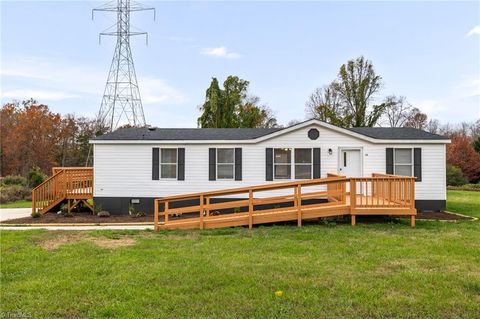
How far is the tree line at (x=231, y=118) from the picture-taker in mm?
28594

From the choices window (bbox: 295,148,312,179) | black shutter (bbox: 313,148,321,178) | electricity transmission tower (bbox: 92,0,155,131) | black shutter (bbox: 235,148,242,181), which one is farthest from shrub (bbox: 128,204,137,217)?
electricity transmission tower (bbox: 92,0,155,131)

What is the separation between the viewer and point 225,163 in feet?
42.0

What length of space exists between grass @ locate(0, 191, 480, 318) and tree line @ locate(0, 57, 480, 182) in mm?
22562

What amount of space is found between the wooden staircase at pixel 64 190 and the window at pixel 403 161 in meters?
11.7

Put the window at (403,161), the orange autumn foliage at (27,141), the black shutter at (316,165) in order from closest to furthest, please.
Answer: the window at (403,161) < the black shutter at (316,165) < the orange autumn foliage at (27,141)

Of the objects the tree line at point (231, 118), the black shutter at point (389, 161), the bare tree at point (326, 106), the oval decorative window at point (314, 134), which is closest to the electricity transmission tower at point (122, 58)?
the tree line at point (231, 118)

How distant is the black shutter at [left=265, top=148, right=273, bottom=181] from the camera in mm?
12516

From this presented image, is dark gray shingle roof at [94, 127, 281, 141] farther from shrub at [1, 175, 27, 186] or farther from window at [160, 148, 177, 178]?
shrub at [1, 175, 27, 186]

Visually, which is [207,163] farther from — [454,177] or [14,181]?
[454,177]

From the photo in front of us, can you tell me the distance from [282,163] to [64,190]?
8406mm

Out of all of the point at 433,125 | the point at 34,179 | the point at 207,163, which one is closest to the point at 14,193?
the point at 34,179

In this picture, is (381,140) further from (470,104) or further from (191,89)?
(191,89)

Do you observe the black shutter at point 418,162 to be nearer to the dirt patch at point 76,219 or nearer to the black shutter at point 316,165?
the black shutter at point 316,165

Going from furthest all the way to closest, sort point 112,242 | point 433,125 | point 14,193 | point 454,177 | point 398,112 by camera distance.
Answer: point 433,125, point 398,112, point 454,177, point 14,193, point 112,242
